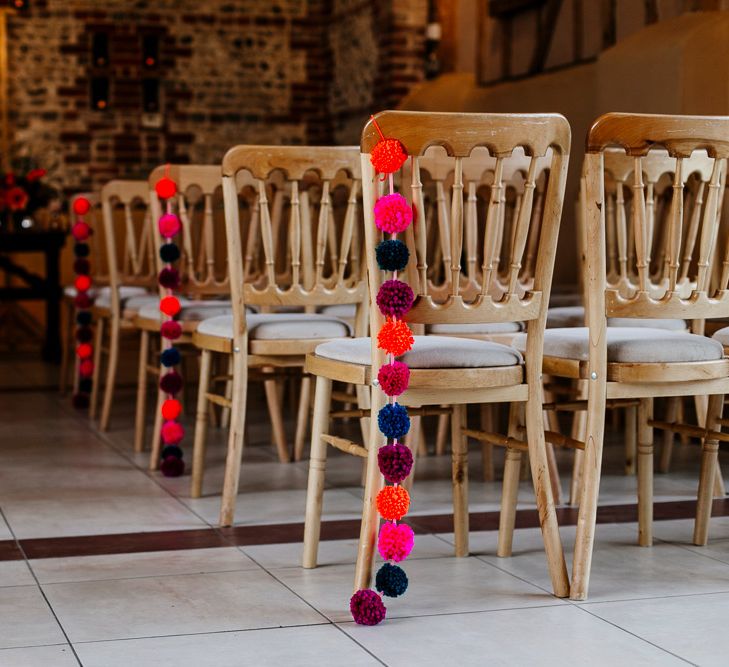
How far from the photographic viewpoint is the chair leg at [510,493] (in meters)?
2.87

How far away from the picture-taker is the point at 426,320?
2455 millimetres

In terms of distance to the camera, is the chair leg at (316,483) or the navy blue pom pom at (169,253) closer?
the chair leg at (316,483)

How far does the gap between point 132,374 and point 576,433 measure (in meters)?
3.46

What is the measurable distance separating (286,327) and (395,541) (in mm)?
1098

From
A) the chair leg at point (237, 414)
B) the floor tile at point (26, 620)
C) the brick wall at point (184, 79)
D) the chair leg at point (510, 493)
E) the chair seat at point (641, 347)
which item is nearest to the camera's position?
the floor tile at point (26, 620)

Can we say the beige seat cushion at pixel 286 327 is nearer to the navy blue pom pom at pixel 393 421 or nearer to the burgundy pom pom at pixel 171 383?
the burgundy pom pom at pixel 171 383

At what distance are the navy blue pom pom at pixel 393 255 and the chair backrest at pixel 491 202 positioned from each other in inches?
2.9

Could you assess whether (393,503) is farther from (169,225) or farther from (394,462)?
(169,225)

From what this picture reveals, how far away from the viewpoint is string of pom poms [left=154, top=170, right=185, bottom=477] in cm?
382

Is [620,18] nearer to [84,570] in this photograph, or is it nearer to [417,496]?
[417,496]

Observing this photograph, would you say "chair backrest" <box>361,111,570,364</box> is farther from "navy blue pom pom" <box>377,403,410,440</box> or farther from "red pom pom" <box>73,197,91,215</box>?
"red pom pom" <box>73,197,91,215</box>

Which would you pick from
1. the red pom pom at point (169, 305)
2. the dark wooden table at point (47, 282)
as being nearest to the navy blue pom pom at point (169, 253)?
the red pom pom at point (169, 305)

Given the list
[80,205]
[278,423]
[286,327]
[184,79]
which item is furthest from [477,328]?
[184,79]

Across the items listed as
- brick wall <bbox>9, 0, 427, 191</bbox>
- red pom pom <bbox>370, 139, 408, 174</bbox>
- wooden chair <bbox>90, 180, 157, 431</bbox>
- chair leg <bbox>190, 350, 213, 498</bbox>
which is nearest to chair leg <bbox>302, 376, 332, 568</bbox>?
red pom pom <bbox>370, 139, 408, 174</bbox>
